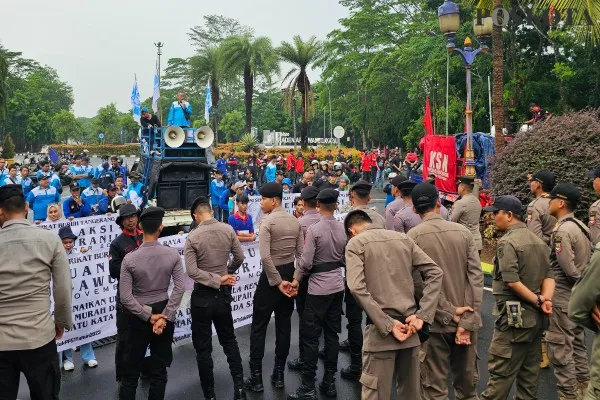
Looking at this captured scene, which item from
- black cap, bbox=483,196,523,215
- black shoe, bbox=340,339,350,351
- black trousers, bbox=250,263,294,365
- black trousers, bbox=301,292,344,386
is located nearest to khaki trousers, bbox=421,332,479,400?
black cap, bbox=483,196,523,215

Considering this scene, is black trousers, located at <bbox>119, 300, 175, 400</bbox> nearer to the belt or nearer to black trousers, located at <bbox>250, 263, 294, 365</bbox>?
black trousers, located at <bbox>250, 263, 294, 365</bbox>

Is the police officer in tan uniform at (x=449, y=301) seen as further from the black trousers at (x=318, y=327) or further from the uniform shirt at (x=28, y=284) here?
the uniform shirt at (x=28, y=284)

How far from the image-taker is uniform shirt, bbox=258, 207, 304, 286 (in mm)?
5531

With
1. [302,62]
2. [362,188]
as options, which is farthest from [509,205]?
[302,62]

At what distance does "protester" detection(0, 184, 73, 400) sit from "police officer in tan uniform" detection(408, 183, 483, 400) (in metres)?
2.66

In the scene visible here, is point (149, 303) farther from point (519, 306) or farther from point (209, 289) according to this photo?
point (519, 306)

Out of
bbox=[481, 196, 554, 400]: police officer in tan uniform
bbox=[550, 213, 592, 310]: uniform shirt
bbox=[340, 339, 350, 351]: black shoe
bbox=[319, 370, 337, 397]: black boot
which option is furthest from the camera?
bbox=[340, 339, 350, 351]: black shoe

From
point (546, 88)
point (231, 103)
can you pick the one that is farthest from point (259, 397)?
point (231, 103)

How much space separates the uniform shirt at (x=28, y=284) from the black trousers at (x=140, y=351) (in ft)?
2.61

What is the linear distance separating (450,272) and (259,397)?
236cm

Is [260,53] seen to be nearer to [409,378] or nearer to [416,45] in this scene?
[416,45]

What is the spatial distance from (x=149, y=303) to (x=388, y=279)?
6.79 ft

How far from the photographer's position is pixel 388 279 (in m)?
3.88

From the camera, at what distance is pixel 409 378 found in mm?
3969
